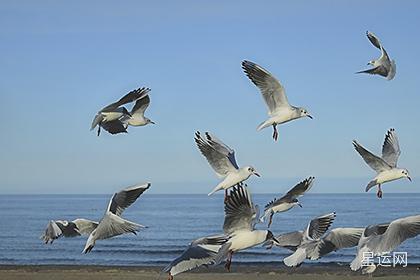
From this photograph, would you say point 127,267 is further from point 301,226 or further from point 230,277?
point 301,226

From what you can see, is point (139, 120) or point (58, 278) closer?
point (139, 120)

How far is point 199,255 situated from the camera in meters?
11.9

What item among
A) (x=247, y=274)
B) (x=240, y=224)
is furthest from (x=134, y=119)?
(x=247, y=274)

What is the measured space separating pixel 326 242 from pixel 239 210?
84.6 inches

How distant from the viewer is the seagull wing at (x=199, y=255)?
466 inches

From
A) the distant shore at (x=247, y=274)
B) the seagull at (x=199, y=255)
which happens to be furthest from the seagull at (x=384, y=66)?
the distant shore at (x=247, y=274)

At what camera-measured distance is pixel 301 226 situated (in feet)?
166

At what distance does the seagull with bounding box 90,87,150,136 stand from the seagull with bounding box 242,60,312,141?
168cm

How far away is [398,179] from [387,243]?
2465mm

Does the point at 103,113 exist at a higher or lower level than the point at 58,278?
higher

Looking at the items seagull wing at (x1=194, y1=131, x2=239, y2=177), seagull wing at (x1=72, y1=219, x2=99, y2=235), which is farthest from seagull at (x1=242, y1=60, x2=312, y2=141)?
seagull wing at (x1=72, y1=219, x2=99, y2=235)

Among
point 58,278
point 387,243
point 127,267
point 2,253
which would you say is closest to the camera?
point 387,243

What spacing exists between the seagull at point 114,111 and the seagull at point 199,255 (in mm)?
2666

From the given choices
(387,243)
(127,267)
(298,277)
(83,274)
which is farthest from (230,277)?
(387,243)
